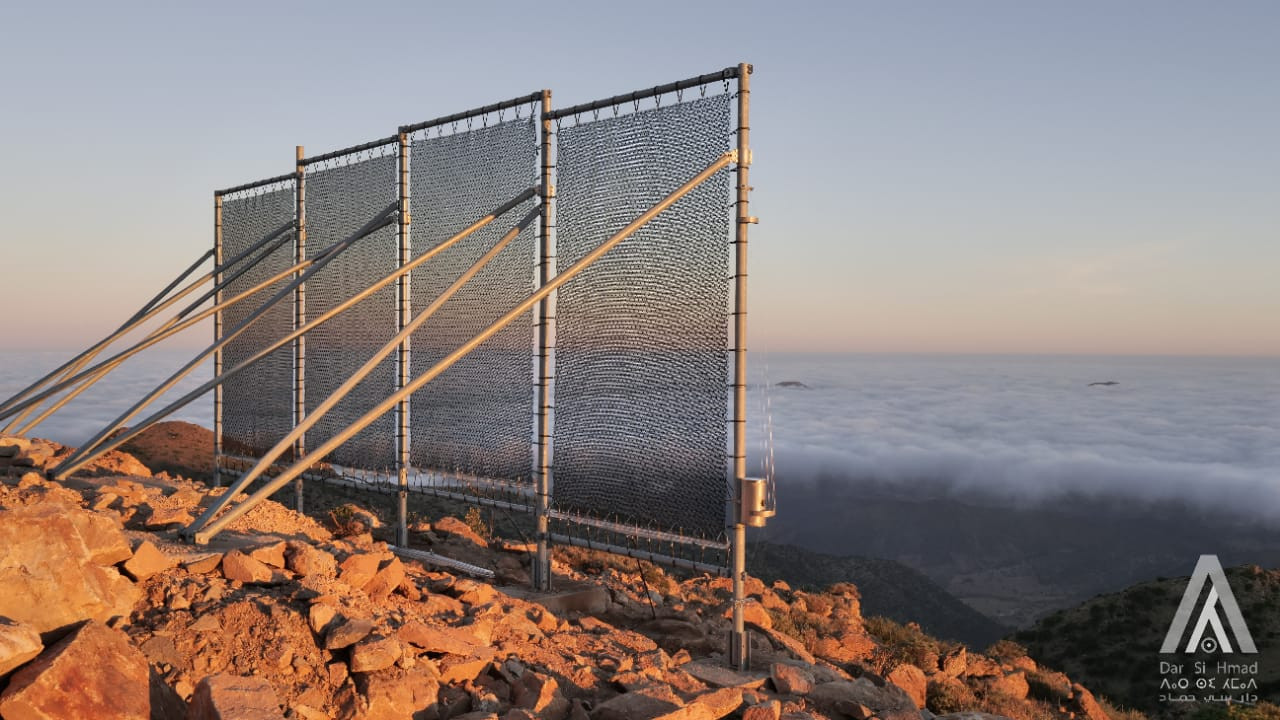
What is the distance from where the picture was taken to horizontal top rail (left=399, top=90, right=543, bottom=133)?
30.2ft

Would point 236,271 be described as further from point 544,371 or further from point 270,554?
point 270,554

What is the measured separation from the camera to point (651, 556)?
323 inches

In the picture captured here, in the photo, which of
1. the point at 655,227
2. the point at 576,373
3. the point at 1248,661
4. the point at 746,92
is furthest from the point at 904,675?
the point at 1248,661

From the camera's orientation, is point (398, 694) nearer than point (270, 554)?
Yes

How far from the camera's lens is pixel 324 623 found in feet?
17.7

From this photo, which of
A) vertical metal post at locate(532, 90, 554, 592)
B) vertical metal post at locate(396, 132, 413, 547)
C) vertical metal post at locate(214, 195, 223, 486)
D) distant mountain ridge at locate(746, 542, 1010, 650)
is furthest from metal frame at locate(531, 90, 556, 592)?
distant mountain ridge at locate(746, 542, 1010, 650)

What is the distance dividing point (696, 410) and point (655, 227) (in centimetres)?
166

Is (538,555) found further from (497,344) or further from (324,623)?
(324,623)

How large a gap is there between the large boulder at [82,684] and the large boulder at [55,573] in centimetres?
46

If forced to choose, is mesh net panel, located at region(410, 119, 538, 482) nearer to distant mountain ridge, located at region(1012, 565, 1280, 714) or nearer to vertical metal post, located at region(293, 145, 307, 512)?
vertical metal post, located at region(293, 145, 307, 512)

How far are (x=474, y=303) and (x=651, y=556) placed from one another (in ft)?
11.3

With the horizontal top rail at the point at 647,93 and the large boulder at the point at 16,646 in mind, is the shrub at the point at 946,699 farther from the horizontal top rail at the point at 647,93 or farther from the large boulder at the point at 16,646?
the large boulder at the point at 16,646

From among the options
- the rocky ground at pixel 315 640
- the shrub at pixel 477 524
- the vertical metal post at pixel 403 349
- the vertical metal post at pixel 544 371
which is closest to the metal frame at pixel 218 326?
the shrub at pixel 477 524

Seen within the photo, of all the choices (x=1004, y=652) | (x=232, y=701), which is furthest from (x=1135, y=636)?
(x=232, y=701)
